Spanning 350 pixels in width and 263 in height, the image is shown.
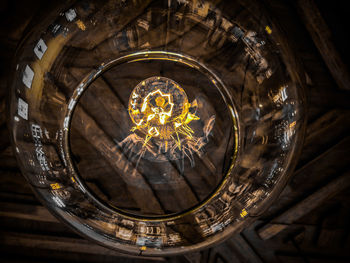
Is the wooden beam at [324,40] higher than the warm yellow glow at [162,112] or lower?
higher

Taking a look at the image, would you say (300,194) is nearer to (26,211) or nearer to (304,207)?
(304,207)

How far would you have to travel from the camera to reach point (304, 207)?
28.7 inches

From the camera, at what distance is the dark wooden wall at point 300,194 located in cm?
64

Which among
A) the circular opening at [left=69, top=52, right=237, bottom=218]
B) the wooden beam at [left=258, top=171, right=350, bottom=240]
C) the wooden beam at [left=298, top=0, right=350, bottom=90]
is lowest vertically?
the wooden beam at [left=258, top=171, right=350, bottom=240]

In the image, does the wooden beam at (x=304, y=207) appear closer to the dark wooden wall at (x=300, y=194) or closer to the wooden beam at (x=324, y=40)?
the dark wooden wall at (x=300, y=194)

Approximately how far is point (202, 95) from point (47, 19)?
29cm

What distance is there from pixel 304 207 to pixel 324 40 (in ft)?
1.58

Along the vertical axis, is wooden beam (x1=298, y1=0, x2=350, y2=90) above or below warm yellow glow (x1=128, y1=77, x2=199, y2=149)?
above

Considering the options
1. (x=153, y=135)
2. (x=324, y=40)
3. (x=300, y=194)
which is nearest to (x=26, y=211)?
(x=153, y=135)

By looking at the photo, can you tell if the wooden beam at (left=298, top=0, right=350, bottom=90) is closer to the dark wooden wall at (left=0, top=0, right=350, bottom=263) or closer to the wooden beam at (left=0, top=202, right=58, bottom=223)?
the dark wooden wall at (left=0, top=0, right=350, bottom=263)

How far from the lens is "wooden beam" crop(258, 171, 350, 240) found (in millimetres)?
720

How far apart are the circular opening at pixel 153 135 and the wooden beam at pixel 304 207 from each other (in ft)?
1.25

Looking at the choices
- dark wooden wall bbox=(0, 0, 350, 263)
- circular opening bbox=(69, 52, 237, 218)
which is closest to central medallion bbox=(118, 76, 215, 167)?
circular opening bbox=(69, 52, 237, 218)

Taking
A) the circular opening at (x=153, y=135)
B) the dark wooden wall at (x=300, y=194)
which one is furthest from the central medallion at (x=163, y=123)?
the dark wooden wall at (x=300, y=194)
